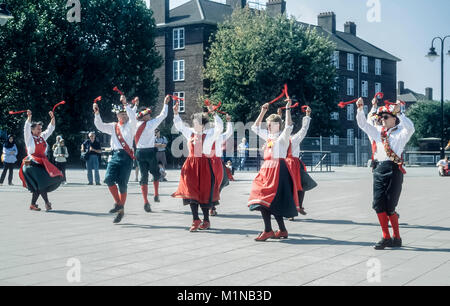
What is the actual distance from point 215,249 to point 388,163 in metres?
2.45

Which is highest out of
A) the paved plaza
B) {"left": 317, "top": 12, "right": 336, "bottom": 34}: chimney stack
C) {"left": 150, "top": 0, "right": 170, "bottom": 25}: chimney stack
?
{"left": 317, "top": 12, "right": 336, "bottom": 34}: chimney stack

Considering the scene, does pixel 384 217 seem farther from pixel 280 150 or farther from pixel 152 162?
pixel 152 162

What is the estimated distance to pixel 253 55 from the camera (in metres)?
39.8

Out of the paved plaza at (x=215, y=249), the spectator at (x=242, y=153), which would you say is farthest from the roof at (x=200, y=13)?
the paved plaza at (x=215, y=249)

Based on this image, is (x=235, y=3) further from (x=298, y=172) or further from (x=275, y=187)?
(x=275, y=187)

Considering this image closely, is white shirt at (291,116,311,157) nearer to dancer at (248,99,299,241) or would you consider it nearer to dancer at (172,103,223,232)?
dancer at (172,103,223,232)

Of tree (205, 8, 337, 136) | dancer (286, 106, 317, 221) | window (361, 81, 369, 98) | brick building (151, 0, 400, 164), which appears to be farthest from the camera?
window (361, 81, 369, 98)

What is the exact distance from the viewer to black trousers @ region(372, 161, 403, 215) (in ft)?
24.1

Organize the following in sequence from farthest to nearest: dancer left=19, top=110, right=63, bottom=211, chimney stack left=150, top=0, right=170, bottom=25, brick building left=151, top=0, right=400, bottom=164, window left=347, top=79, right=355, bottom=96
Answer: window left=347, top=79, right=355, bottom=96 → chimney stack left=150, top=0, right=170, bottom=25 → brick building left=151, top=0, right=400, bottom=164 → dancer left=19, top=110, right=63, bottom=211

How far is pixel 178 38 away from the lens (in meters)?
50.5

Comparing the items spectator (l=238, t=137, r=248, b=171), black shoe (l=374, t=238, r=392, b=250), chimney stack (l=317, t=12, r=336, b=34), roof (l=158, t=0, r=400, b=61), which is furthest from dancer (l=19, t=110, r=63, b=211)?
chimney stack (l=317, t=12, r=336, b=34)

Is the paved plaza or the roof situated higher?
the roof

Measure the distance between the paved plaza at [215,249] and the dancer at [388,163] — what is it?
38cm
